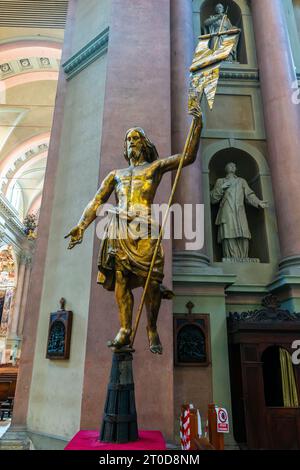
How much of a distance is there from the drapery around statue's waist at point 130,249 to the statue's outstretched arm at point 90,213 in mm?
229

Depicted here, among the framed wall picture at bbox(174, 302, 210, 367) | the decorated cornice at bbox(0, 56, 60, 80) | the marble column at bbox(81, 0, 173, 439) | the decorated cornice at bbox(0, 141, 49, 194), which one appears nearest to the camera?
the marble column at bbox(81, 0, 173, 439)

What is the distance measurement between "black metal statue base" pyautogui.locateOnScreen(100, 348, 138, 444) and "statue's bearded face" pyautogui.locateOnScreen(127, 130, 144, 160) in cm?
154

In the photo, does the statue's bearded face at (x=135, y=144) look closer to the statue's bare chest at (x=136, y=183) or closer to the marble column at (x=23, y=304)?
the statue's bare chest at (x=136, y=183)

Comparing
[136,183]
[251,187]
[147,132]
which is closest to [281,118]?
[251,187]

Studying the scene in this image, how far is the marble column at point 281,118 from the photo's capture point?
5008 mm

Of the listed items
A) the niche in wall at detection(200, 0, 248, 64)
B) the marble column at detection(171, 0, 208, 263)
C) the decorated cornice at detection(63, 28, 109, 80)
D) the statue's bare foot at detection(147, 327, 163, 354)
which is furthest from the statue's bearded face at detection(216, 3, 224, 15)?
the statue's bare foot at detection(147, 327, 163, 354)

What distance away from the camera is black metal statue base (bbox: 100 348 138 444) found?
225 cm

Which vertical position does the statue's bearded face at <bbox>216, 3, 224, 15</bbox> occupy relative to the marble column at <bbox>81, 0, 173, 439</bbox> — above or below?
above

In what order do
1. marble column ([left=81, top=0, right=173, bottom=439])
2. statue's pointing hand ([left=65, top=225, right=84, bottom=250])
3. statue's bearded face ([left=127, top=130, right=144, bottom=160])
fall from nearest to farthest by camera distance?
statue's pointing hand ([left=65, top=225, right=84, bottom=250])
statue's bearded face ([left=127, top=130, right=144, bottom=160])
marble column ([left=81, top=0, right=173, bottom=439])

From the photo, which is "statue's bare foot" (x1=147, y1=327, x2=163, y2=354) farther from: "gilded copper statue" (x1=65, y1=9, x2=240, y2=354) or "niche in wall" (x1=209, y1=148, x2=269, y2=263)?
"niche in wall" (x1=209, y1=148, x2=269, y2=263)

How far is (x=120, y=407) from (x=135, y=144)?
197cm

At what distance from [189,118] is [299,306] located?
10.3 ft

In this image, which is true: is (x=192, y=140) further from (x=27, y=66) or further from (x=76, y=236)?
(x=27, y=66)

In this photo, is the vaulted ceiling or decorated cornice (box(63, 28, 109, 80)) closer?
decorated cornice (box(63, 28, 109, 80))
